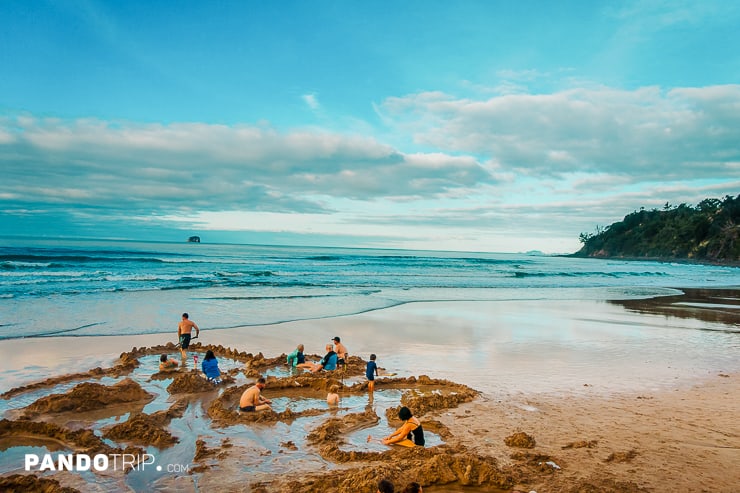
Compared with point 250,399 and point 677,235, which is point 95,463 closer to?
point 250,399

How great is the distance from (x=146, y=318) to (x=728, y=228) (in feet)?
365

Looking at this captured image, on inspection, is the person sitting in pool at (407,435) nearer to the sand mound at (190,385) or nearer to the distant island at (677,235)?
the sand mound at (190,385)

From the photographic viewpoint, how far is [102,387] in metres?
9.08

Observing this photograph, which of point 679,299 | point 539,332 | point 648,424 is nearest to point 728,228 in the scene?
point 679,299

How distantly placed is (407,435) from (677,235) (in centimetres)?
13496

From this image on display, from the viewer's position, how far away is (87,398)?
8.72m

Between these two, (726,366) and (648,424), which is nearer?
(648,424)

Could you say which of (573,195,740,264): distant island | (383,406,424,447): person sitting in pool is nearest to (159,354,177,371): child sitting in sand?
(383,406,424,447): person sitting in pool

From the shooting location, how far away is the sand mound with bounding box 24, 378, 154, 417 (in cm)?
833

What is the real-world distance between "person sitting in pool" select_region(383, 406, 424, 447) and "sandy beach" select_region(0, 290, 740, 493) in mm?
235

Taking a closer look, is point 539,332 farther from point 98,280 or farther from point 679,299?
point 98,280

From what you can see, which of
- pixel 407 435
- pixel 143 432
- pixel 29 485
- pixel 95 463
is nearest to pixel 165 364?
pixel 143 432

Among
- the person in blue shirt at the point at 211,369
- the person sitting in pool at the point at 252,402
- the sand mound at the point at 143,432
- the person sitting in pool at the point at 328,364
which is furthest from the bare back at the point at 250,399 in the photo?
the person sitting in pool at the point at 328,364

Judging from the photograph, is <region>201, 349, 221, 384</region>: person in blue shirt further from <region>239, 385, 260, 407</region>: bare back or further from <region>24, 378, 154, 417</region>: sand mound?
<region>239, 385, 260, 407</region>: bare back
